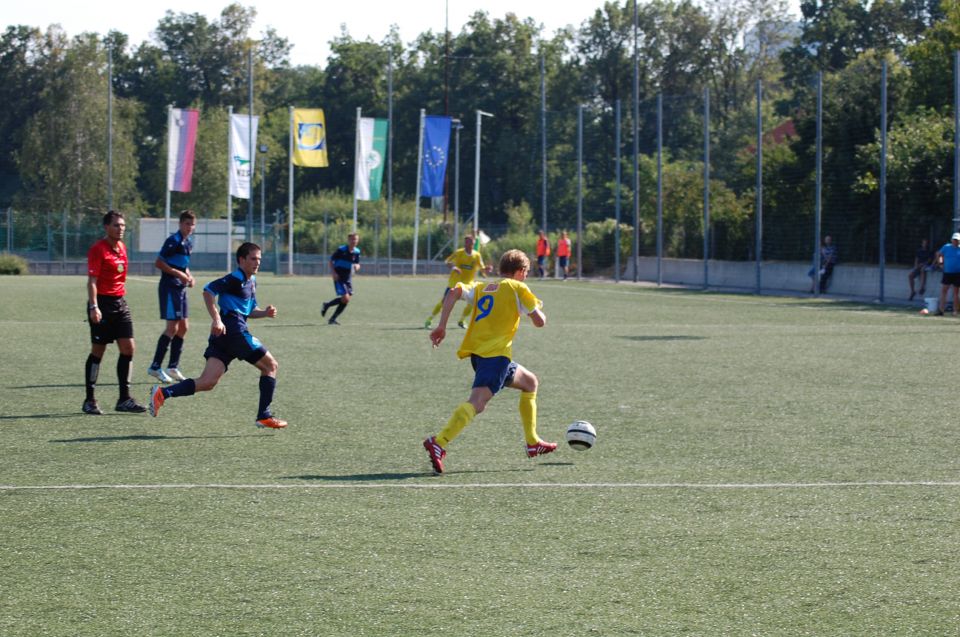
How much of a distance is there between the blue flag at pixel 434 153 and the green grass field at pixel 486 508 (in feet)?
121

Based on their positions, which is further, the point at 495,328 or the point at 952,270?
the point at 952,270

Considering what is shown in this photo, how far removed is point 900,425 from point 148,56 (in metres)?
92.9

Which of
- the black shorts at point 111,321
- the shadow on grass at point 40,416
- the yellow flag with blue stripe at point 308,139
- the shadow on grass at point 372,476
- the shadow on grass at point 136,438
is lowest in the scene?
the shadow on grass at point 40,416

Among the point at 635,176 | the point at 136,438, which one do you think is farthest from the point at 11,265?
the point at 136,438

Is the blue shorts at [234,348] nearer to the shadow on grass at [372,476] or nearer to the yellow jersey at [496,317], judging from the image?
the shadow on grass at [372,476]

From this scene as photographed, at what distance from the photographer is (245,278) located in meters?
11.0

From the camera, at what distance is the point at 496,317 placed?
29.6 ft

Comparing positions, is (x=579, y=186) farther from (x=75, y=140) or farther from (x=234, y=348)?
(x=234, y=348)

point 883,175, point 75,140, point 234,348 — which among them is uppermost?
point 75,140

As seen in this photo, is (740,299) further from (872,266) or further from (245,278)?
(245,278)

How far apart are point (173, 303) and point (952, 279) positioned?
18.2 metres

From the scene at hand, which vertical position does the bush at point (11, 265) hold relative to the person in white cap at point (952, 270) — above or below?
below

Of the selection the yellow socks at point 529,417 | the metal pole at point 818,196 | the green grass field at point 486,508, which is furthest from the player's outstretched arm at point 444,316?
the metal pole at point 818,196

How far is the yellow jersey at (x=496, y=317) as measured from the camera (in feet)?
29.6
